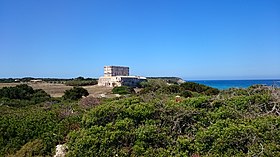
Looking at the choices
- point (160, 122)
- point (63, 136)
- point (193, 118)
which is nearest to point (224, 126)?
point (193, 118)

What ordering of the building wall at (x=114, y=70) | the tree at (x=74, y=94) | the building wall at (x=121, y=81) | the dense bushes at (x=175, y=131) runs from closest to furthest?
the dense bushes at (x=175, y=131) → the tree at (x=74, y=94) → the building wall at (x=121, y=81) → the building wall at (x=114, y=70)

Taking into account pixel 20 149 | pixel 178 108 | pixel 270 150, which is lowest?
pixel 20 149

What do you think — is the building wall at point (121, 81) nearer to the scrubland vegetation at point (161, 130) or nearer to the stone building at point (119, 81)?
the stone building at point (119, 81)

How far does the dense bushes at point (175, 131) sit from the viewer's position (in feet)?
20.0

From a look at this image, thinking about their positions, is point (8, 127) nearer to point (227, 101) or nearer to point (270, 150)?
point (227, 101)

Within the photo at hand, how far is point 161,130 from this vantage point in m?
6.96

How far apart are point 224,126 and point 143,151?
6.13 ft

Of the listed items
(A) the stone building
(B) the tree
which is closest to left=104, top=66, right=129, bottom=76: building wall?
(A) the stone building

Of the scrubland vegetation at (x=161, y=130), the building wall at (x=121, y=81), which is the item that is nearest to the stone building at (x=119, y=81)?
the building wall at (x=121, y=81)

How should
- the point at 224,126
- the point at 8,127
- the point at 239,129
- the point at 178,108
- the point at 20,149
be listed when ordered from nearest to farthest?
the point at 239,129
the point at 224,126
the point at 178,108
the point at 20,149
the point at 8,127

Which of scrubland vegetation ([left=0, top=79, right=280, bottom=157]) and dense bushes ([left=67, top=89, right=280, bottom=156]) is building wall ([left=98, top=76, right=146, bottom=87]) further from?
dense bushes ([left=67, top=89, right=280, bottom=156])

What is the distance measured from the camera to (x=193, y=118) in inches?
289

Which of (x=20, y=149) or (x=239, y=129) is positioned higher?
(x=239, y=129)

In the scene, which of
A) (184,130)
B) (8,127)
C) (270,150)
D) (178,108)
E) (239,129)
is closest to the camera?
(270,150)
